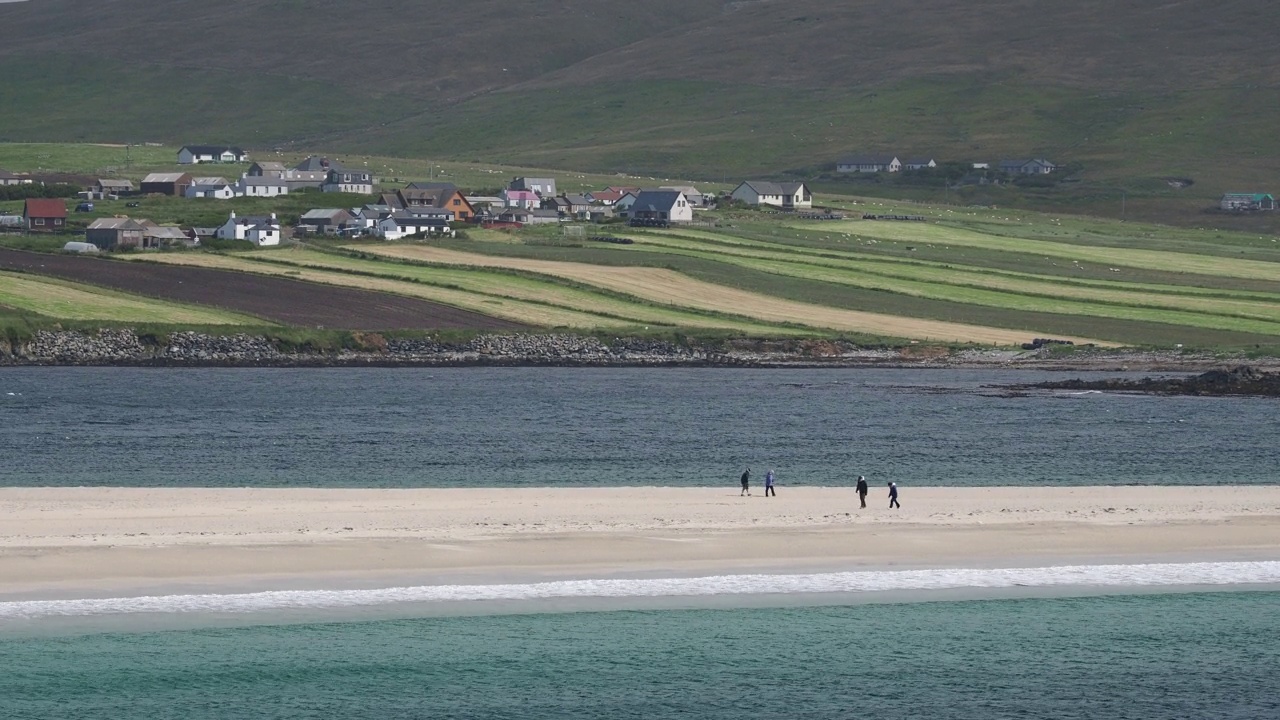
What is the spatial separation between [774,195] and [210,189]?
193 feet

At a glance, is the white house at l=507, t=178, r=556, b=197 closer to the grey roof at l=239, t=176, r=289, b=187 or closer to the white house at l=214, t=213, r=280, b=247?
the grey roof at l=239, t=176, r=289, b=187

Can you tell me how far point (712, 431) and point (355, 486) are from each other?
57.0 ft

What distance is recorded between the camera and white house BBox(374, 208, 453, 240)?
127m

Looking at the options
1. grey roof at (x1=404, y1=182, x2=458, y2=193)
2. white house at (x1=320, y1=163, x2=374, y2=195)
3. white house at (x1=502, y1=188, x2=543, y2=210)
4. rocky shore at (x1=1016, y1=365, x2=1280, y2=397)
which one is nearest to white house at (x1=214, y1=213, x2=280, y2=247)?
grey roof at (x1=404, y1=182, x2=458, y2=193)

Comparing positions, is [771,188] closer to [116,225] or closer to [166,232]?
[166,232]

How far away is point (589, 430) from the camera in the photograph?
5612 centimetres

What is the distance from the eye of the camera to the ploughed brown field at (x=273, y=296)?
86.5 meters

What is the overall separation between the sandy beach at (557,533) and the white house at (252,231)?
80.0 metres

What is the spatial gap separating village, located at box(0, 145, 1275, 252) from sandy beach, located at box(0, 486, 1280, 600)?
77907 millimetres

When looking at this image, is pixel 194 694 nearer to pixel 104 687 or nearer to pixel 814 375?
pixel 104 687

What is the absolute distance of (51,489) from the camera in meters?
40.9

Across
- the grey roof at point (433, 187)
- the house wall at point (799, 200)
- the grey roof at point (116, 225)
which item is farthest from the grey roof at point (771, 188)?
the grey roof at point (116, 225)

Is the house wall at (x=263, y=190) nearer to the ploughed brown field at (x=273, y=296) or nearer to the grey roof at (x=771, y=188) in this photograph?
the grey roof at (x=771, y=188)

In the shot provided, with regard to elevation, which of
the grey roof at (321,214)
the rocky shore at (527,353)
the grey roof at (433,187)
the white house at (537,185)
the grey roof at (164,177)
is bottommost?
the rocky shore at (527,353)
